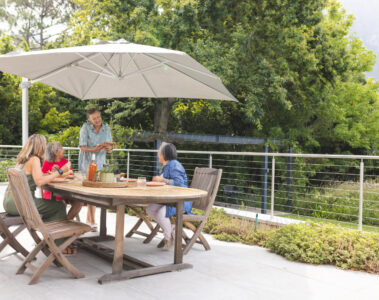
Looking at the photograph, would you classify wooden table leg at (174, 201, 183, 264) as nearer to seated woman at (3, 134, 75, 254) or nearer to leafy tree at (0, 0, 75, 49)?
seated woman at (3, 134, 75, 254)

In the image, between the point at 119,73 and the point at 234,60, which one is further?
the point at 234,60

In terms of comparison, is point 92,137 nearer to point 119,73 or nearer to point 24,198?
point 119,73

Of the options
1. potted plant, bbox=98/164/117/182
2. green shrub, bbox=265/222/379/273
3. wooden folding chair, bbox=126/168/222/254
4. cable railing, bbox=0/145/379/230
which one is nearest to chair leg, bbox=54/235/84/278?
potted plant, bbox=98/164/117/182

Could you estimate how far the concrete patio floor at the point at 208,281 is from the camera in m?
3.25

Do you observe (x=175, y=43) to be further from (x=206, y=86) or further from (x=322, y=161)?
(x=322, y=161)

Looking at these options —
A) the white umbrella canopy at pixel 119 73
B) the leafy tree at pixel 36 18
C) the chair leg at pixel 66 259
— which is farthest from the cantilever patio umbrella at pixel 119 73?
the leafy tree at pixel 36 18

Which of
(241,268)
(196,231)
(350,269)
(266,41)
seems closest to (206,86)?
(196,231)

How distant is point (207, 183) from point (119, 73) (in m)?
1.77

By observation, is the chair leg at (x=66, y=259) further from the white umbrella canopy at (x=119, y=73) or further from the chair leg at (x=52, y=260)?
the white umbrella canopy at (x=119, y=73)

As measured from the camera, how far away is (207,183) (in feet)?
15.5

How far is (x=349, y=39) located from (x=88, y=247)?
2123cm

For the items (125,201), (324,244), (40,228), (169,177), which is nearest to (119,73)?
(169,177)

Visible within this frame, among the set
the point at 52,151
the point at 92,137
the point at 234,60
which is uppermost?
the point at 234,60

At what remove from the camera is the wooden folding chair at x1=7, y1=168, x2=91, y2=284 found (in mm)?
3396
